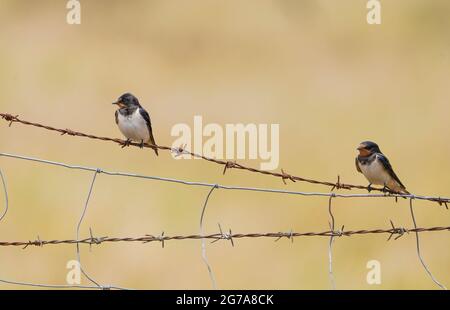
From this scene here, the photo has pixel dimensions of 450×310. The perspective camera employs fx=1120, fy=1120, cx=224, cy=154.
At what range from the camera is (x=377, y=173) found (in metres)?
8.64

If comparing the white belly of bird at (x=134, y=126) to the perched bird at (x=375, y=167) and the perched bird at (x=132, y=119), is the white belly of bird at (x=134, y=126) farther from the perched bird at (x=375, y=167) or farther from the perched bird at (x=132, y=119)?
the perched bird at (x=375, y=167)

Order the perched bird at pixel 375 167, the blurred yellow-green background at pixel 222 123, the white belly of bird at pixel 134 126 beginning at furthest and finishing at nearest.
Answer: the blurred yellow-green background at pixel 222 123 → the white belly of bird at pixel 134 126 → the perched bird at pixel 375 167

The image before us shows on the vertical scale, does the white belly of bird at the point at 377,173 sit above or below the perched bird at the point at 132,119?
below

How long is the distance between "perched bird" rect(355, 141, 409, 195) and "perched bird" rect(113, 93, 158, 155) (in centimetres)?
176

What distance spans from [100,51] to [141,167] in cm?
680

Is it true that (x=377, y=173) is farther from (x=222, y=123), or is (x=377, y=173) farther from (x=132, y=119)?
(x=222, y=123)

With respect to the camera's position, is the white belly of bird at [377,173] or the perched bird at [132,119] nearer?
the white belly of bird at [377,173]

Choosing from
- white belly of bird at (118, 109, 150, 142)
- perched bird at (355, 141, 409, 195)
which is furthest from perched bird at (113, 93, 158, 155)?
perched bird at (355, 141, 409, 195)

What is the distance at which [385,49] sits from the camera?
2128 cm

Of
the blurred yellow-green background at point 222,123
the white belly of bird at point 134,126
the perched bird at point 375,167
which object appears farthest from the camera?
the blurred yellow-green background at point 222,123

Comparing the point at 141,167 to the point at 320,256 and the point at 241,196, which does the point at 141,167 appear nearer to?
the point at 241,196

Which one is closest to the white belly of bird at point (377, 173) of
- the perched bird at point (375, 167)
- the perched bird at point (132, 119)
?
the perched bird at point (375, 167)

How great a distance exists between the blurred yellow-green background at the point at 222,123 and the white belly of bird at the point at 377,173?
178 inches

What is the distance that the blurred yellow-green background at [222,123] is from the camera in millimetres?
14070
